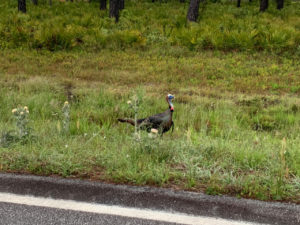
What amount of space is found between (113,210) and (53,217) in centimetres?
45

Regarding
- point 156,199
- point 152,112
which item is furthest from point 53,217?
point 152,112

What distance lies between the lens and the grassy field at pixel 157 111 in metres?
3.48

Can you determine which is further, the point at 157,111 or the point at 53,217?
the point at 157,111

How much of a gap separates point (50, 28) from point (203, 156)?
11.2 metres

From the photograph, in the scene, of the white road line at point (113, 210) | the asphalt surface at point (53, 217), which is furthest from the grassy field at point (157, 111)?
the asphalt surface at point (53, 217)

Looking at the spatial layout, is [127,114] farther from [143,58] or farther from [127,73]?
[143,58]

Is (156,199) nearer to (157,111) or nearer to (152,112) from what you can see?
(152,112)

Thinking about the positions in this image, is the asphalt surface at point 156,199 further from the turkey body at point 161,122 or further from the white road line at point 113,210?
the turkey body at point 161,122

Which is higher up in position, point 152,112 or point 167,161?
point 167,161

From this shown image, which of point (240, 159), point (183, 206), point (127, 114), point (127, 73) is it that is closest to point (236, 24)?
point (127, 73)

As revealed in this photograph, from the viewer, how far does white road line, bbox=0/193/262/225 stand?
2701mm

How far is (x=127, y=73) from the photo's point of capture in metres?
10.2

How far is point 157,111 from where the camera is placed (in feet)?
23.5

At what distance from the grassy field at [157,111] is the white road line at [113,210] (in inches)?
18.2
